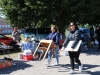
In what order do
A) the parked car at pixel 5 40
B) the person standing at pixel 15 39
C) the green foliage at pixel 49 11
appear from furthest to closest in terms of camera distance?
the person standing at pixel 15 39
the parked car at pixel 5 40
the green foliage at pixel 49 11

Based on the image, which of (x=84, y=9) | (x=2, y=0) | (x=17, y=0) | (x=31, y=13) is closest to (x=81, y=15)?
(x=84, y=9)

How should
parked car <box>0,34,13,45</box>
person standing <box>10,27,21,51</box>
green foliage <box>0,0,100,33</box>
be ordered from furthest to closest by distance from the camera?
person standing <box>10,27,21,51</box>, parked car <box>0,34,13,45</box>, green foliage <box>0,0,100,33</box>

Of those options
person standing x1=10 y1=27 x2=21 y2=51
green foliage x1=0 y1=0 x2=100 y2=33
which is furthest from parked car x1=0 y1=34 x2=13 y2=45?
green foliage x1=0 y1=0 x2=100 y2=33

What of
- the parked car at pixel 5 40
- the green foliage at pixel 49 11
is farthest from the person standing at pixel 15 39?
the green foliage at pixel 49 11

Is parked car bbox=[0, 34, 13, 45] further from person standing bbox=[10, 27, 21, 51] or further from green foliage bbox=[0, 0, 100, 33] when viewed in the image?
green foliage bbox=[0, 0, 100, 33]

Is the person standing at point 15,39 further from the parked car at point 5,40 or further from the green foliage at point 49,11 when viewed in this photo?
the green foliage at point 49,11

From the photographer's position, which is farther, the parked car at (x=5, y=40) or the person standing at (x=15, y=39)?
the person standing at (x=15, y=39)

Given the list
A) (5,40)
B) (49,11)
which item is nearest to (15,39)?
(5,40)

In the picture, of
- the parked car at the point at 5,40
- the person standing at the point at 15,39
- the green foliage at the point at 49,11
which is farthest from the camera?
the person standing at the point at 15,39

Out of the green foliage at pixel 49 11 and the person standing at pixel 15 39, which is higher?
the green foliage at pixel 49 11

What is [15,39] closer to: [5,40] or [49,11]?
[5,40]

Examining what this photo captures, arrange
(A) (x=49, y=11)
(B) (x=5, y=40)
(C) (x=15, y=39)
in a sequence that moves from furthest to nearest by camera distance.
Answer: (C) (x=15, y=39), (B) (x=5, y=40), (A) (x=49, y=11)

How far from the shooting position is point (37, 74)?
290 inches

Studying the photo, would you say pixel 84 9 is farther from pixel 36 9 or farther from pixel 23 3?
pixel 23 3
